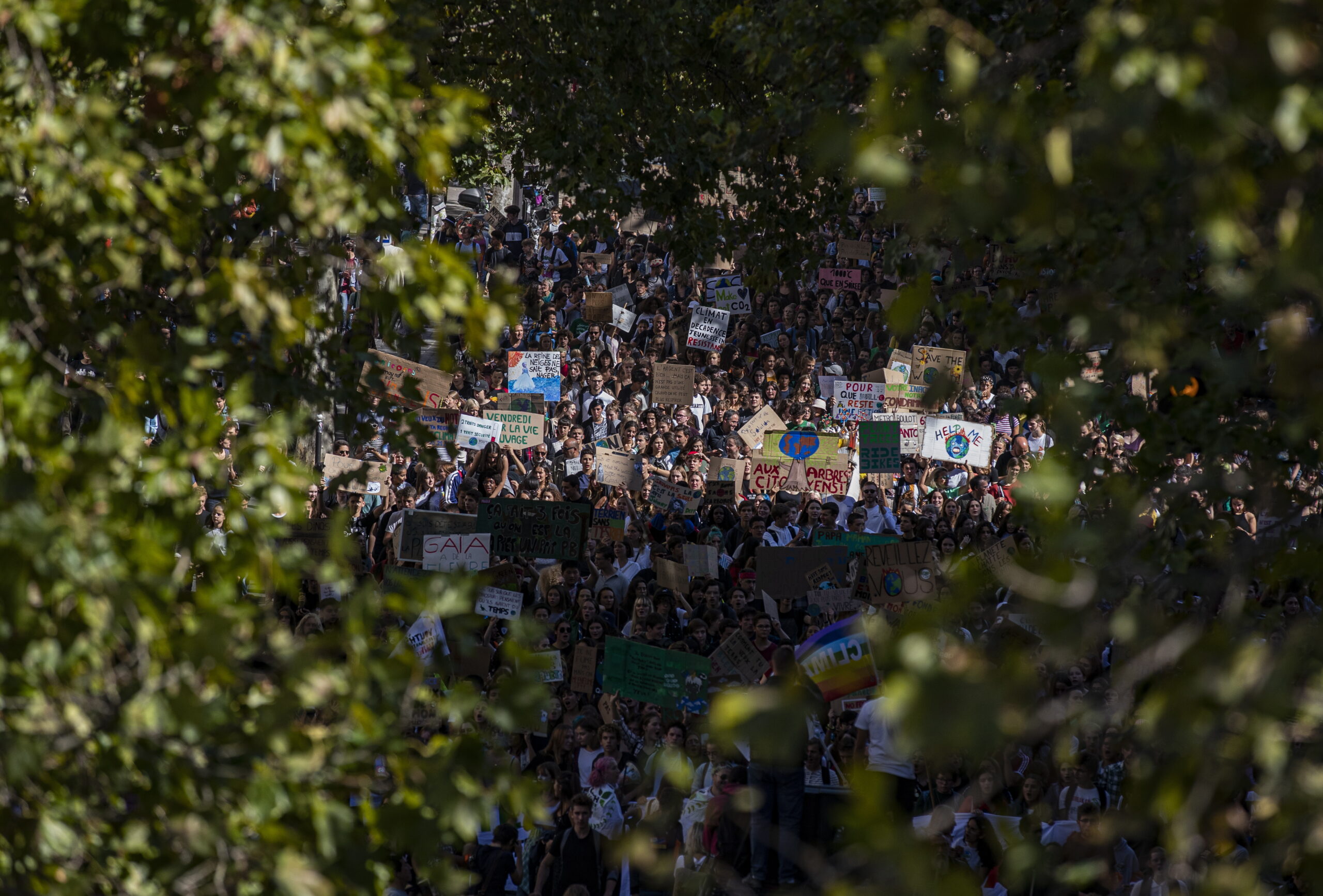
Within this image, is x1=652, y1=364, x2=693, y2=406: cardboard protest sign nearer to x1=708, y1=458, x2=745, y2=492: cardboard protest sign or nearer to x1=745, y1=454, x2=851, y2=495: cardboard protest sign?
x1=708, y1=458, x2=745, y2=492: cardboard protest sign

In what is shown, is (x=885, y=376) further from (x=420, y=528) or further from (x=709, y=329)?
(x=420, y=528)

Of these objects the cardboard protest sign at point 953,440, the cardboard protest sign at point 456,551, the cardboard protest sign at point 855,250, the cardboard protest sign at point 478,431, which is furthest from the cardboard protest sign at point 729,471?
the cardboard protest sign at point 855,250

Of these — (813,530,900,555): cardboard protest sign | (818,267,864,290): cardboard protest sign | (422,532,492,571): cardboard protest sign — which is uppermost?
(818,267,864,290): cardboard protest sign

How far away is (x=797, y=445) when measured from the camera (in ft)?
49.9

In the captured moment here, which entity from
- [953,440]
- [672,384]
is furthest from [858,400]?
[672,384]

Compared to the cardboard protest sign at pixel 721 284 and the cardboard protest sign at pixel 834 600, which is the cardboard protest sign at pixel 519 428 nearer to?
the cardboard protest sign at pixel 721 284

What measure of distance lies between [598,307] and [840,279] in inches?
129

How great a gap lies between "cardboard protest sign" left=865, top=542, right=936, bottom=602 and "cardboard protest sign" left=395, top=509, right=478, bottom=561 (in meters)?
3.46

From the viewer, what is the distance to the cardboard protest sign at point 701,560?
12.2 meters

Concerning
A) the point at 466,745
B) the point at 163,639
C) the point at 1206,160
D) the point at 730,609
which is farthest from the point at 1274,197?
the point at 730,609

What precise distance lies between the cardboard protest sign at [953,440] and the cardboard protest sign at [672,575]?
4762 mm

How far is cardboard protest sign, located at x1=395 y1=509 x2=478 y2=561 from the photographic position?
1229cm

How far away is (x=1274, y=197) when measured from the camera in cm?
341

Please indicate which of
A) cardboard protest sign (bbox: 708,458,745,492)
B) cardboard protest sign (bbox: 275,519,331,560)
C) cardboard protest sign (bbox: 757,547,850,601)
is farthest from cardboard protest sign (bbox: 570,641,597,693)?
cardboard protest sign (bbox: 708,458,745,492)
